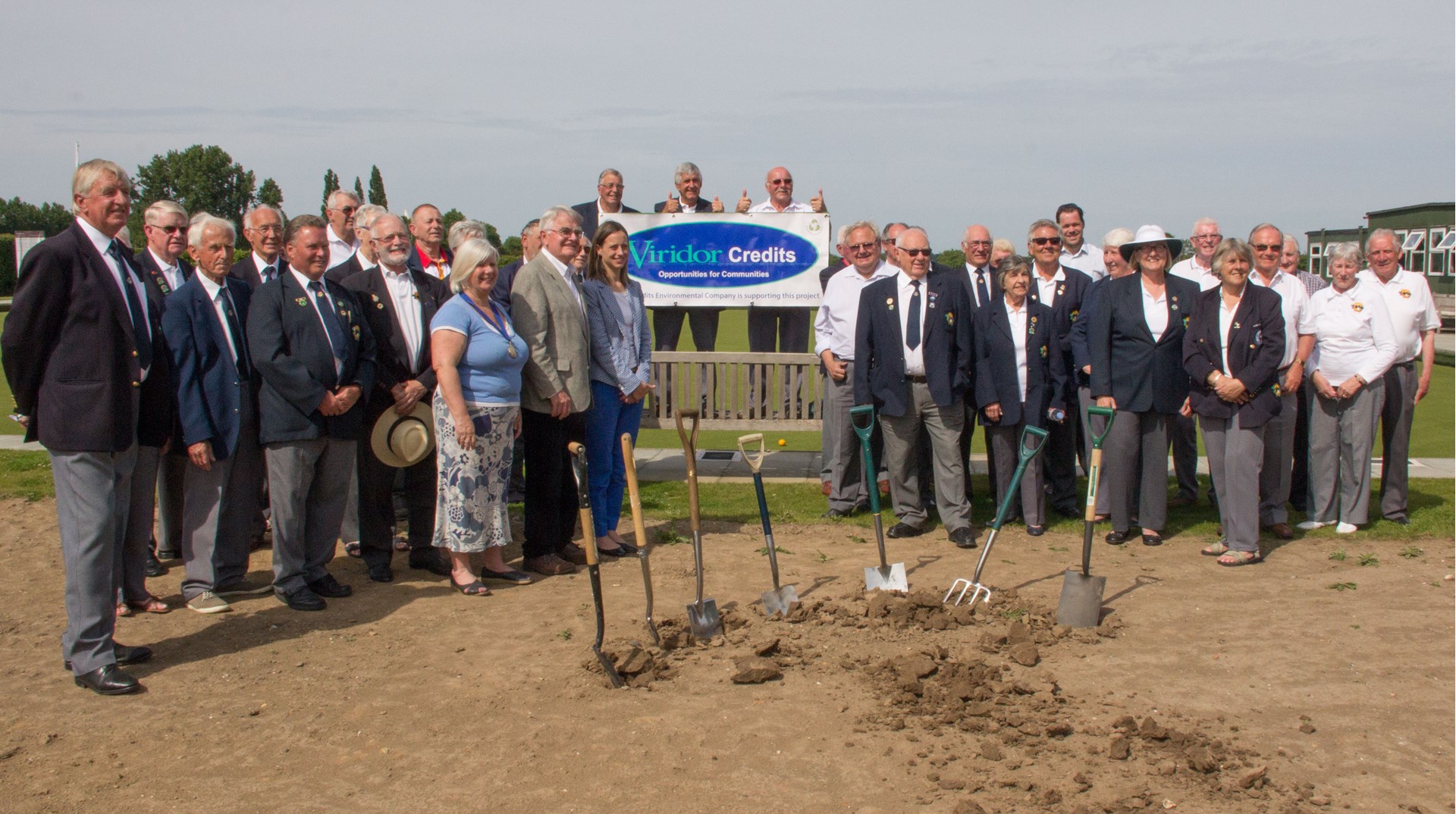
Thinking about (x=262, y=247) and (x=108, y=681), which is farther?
(x=262, y=247)

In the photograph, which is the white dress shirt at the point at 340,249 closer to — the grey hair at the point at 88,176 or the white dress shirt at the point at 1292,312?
the grey hair at the point at 88,176

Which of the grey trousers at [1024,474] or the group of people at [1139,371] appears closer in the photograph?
the group of people at [1139,371]

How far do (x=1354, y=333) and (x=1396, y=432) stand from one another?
0.83m

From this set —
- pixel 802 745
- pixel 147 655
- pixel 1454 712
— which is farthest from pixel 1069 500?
pixel 147 655

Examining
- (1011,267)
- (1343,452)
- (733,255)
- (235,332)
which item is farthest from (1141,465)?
(235,332)

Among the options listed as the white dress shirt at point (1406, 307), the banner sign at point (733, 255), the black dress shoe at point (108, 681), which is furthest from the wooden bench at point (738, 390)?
the black dress shoe at point (108, 681)

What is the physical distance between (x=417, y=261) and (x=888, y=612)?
13.2 ft

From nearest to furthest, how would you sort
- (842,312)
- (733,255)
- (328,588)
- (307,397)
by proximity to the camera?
1. (307,397)
2. (328,588)
3. (842,312)
4. (733,255)

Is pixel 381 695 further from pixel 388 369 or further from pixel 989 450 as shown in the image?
pixel 989 450

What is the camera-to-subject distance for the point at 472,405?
601cm

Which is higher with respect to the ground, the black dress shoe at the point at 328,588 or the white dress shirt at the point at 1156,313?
the white dress shirt at the point at 1156,313

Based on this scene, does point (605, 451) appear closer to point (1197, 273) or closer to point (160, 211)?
point (160, 211)

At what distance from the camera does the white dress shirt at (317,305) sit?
5801 mm

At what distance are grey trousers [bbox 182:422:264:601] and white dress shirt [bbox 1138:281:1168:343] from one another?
17.5ft
